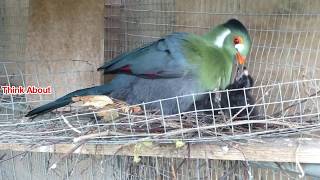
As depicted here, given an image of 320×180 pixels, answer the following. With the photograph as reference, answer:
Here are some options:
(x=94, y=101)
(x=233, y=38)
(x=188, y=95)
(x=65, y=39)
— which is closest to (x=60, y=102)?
(x=94, y=101)

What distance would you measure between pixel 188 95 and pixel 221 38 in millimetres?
381

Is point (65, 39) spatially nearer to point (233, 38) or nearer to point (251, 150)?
point (233, 38)

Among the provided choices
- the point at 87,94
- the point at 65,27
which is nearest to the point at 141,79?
the point at 87,94

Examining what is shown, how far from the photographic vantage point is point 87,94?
4.44ft

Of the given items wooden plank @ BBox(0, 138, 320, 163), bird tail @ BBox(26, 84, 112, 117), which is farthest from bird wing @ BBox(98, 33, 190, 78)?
wooden plank @ BBox(0, 138, 320, 163)

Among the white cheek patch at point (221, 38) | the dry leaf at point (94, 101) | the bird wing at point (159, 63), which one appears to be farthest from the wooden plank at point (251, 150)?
the white cheek patch at point (221, 38)

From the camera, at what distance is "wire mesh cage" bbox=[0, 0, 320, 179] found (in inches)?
41.5

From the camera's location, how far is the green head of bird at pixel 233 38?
1.36 meters

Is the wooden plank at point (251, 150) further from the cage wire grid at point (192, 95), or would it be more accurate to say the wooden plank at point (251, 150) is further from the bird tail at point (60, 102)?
the bird tail at point (60, 102)

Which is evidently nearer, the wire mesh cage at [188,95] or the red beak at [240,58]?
the wire mesh cage at [188,95]

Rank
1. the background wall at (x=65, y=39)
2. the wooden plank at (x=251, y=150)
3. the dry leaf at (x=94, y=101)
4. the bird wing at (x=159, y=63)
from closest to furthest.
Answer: the wooden plank at (x=251, y=150)
the dry leaf at (x=94, y=101)
the bird wing at (x=159, y=63)
the background wall at (x=65, y=39)

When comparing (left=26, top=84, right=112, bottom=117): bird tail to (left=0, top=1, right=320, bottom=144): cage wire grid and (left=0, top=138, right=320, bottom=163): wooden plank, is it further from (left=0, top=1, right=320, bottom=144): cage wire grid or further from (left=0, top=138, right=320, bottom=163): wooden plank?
(left=0, top=138, right=320, bottom=163): wooden plank

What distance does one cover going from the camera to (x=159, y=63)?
1.37 metres

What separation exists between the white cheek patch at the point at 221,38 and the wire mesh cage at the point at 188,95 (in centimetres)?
10
